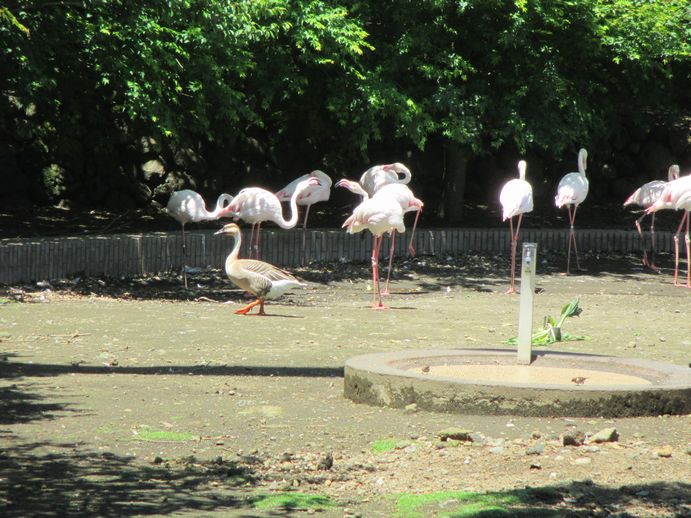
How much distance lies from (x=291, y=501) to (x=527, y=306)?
3.74 m

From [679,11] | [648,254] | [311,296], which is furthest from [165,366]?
[679,11]

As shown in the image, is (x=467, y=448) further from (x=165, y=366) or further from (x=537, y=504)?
(x=165, y=366)

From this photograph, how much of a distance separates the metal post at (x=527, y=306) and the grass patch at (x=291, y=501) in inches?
135

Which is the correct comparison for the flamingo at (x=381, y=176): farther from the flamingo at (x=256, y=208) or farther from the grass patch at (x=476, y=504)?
the grass patch at (x=476, y=504)

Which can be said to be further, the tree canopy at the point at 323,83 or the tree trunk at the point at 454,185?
the tree trunk at the point at 454,185

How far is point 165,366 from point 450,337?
330cm

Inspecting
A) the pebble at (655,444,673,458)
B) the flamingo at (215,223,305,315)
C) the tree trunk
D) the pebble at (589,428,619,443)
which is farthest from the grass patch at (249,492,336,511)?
the tree trunk

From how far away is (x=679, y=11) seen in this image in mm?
20531

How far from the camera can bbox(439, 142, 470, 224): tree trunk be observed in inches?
838

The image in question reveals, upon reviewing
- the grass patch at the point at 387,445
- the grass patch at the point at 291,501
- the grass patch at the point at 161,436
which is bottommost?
the grass patch at the point at 291,501

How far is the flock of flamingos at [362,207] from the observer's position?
13.4 meters

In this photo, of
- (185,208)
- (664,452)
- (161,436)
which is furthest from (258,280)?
(664,452)

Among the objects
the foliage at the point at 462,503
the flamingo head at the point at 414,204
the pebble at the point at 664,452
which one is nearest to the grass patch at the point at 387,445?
the foliage at the point at 462,503

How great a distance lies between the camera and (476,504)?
5.39 meters
